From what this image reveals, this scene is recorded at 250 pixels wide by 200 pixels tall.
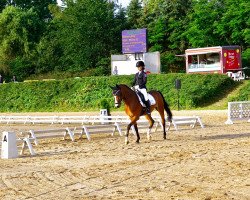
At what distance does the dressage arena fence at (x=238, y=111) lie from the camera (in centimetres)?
2858

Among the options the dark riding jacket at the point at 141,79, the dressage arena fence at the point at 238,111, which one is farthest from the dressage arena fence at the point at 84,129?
the dark riding jacket at the point at 141,79

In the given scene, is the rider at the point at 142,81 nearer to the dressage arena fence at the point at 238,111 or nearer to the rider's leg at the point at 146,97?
the rider's leg at the point at 146,97

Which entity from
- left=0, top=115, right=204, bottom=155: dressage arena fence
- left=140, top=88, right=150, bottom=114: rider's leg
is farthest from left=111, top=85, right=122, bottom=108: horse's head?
left=0, top=115, right=204, bottom=155: dressage arena fence

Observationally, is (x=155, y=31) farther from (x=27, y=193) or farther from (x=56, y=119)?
(x=27, y=193)

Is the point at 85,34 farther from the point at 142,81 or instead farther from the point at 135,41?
the point at 142,81

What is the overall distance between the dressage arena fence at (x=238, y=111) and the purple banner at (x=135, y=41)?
29.3m

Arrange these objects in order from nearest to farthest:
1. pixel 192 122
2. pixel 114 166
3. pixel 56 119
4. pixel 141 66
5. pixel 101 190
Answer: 1. pixel 101 190
2. pixel 114 166
3. pixel 141 66
4. pixel 192 122
5. pixel 56 119

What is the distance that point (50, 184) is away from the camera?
1152 centimetres

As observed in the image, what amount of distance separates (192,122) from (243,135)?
5.47 m

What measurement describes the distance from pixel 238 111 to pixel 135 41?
3074 cm

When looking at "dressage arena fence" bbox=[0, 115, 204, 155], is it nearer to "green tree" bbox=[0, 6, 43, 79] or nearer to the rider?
the rider

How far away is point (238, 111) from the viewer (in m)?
29.1

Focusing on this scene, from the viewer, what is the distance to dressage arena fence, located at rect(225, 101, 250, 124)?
28578 millimetres

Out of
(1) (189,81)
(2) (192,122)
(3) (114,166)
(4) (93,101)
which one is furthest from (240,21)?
(3) (114,166)
